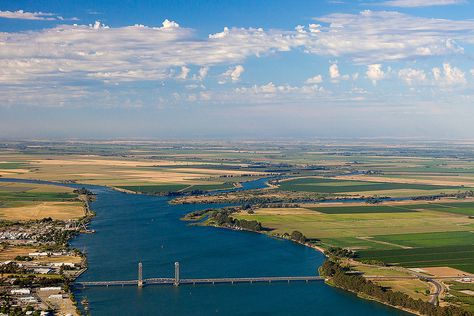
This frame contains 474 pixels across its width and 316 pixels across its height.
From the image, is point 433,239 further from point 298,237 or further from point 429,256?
point 298,237

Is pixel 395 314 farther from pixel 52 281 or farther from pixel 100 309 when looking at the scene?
pixel 52 281

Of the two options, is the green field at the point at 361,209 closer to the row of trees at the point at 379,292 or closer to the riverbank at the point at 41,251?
the riverbank at the point at 41,251

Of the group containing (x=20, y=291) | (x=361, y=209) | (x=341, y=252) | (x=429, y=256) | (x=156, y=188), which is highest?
(x=156, y=188)

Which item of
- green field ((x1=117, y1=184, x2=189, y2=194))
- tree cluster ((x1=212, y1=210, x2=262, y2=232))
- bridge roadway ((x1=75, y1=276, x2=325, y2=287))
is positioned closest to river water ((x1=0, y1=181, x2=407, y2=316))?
bridge roadway ((x1=75, y1=276, x2=325, y2=287))

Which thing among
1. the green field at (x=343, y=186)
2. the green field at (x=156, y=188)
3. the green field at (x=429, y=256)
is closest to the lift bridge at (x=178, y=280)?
the green field at (x=429, y=256)

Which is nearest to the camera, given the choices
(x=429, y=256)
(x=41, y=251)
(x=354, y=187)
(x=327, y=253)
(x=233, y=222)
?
(x=429, y=256)

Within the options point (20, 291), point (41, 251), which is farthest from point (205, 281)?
point (41, 251)
